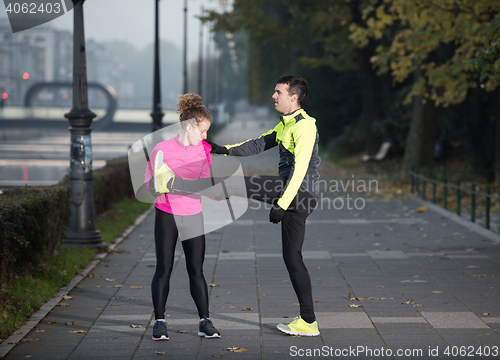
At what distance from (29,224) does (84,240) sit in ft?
7.72

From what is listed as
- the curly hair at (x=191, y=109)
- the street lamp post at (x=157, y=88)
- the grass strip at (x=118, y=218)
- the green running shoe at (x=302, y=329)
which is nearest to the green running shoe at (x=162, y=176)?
the curly hair at (x=191, y=109)

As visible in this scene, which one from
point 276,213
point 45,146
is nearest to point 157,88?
point 276,213

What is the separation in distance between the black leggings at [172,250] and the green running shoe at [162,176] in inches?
7.3

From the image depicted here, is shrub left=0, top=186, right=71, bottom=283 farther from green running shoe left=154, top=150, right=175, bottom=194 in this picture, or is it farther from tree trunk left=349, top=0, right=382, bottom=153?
tree trunk left=349, top=0, right=382, bottom=153

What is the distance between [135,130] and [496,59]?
184 ft

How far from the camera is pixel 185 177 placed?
454 cm

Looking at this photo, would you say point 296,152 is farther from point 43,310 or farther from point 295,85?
point 43,310

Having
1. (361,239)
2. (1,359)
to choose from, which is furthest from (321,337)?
(361,239)

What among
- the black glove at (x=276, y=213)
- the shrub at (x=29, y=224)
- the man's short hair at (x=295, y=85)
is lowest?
the shrub at (x=29, y=224)

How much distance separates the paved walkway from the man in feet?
1.15

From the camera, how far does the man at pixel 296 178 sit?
14.7 feet

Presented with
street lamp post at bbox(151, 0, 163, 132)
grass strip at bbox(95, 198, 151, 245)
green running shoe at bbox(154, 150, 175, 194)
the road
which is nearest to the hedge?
grass strip at bbox(95, 198, 151, 245)

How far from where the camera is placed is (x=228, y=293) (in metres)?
6.34

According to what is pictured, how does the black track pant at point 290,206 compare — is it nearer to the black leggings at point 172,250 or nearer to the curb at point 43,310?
the black leggings at point 172,250
